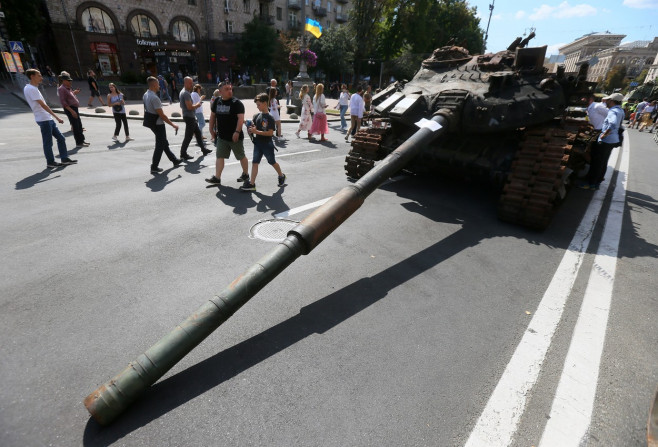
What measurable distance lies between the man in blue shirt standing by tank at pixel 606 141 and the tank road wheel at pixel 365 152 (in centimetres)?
511

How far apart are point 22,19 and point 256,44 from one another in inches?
852

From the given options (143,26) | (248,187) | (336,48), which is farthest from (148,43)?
(248,187)

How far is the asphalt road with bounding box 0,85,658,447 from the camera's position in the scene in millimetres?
2268

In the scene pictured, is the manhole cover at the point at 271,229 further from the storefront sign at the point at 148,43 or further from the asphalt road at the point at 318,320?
the storefront sign at the point at 148,43

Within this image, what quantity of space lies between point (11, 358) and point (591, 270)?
20.4 feet

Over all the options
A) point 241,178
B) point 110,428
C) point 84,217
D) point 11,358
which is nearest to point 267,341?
point 110,428

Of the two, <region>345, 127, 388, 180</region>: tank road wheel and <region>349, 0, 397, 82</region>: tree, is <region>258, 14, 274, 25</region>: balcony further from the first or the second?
<region>345, 127, 388, 180</region>: tank road wheel

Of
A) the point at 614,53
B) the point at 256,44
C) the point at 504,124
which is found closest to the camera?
the point at 504,124

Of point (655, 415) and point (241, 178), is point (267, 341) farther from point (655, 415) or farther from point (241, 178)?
point (241, 178)

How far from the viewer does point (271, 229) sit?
16.6 ft

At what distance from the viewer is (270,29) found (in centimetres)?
4084

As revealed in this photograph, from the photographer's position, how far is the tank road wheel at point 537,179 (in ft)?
16.8

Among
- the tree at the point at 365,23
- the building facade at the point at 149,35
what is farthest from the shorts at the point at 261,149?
the tree at the point at 365,23

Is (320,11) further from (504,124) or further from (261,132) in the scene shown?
(504,124)
